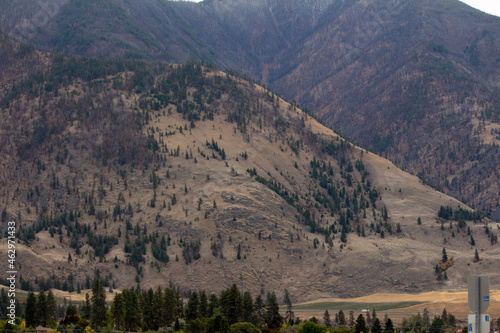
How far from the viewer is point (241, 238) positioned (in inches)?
6368

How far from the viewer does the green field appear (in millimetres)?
139250

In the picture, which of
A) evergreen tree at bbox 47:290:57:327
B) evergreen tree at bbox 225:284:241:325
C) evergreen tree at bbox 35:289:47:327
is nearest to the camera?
evergreen tree at bbox 35:289:47:327

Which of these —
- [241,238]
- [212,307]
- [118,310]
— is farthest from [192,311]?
[241,238]

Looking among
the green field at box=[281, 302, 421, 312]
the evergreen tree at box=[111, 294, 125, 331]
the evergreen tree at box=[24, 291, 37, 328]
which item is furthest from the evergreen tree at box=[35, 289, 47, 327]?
the green field at box=[281, 302, 421, 312]

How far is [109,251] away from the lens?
15900 cm

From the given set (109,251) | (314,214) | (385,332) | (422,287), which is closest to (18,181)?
(109,251)

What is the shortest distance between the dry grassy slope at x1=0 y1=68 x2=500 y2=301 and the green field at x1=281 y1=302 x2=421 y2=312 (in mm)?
6589

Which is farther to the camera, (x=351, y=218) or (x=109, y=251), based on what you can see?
(x=351, y=218)

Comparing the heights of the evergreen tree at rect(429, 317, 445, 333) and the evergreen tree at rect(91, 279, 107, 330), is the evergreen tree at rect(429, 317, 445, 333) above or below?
below

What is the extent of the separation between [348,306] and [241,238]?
31.8 metres

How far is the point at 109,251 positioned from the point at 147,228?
440 inches

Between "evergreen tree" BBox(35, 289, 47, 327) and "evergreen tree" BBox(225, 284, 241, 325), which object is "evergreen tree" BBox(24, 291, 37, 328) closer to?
"evergreen tree" BBox(35, 289, 47, 327)

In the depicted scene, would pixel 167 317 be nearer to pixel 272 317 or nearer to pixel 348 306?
pixel 272 317

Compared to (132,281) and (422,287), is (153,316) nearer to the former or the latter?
(132,281)
